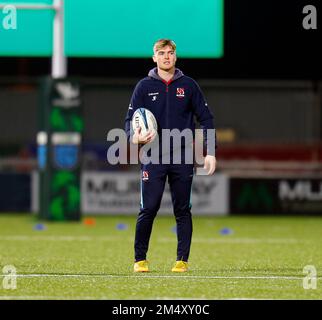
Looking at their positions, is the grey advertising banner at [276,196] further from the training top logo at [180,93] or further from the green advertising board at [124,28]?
the training top logo at [180,93]

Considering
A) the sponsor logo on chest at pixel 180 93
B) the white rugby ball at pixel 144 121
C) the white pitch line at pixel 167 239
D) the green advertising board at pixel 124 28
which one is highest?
the green advertising board at pixel 124 28

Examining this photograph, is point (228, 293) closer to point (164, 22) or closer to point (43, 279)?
point (43, 279)

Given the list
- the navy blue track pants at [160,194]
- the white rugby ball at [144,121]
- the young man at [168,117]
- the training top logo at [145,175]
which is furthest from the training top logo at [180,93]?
the training top logo at [145,175]

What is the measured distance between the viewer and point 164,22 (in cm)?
1820

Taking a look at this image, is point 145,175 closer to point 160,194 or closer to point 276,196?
point 160,194

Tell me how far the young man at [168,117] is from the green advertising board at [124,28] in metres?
8.46

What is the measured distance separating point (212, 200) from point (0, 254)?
28.8 feet

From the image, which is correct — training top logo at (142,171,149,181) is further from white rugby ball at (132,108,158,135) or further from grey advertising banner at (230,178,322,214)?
grey advertising banner at (230,178,322,214)

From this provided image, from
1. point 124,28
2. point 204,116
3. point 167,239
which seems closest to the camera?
point 204,116

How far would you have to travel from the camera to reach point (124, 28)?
18453mm

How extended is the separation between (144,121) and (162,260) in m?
2.41

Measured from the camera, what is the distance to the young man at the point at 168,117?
31.7 feet

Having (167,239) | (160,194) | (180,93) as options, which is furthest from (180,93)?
(167,239)
